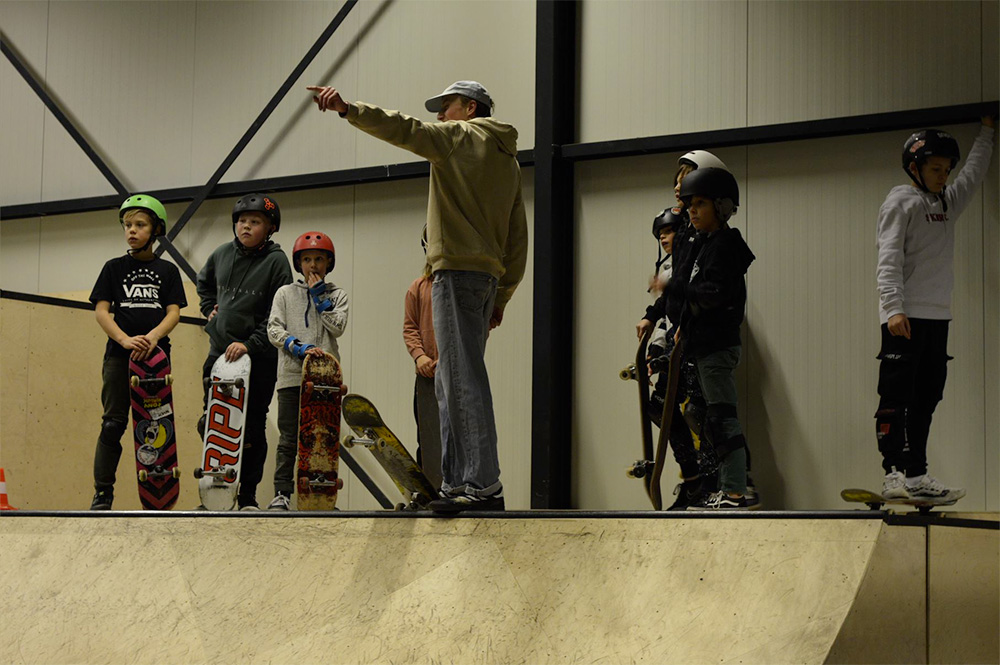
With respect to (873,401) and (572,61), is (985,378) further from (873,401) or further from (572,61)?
(572,61)

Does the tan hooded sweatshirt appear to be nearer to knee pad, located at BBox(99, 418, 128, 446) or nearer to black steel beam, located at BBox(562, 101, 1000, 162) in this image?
knee pad, located at BBox(99, 418, 128, 446)

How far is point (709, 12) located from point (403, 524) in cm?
461

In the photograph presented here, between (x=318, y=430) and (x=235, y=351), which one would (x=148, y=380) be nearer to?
(x=235, y=351)

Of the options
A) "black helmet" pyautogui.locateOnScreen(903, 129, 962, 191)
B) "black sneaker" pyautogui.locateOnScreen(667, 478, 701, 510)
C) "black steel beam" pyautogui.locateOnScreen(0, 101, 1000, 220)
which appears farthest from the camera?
"black steel beam" pyautogui.locateOnScreen(0, 101, 1000, 220)

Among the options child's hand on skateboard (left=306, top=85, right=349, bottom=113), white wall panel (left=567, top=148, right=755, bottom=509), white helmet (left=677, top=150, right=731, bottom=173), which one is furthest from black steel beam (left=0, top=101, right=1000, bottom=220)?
child's hand on skateboard (left=306, top=85, right=349, bottom=113)

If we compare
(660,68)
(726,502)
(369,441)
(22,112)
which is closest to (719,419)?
(726,502)

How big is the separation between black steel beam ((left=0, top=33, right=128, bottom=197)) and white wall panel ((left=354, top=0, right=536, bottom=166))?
232cm

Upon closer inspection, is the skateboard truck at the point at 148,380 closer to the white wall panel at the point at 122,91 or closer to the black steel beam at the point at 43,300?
the black steel beam at the point at 43,300

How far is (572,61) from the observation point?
7461 millimetres

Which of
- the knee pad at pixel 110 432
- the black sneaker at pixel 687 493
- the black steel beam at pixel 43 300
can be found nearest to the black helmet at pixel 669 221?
the black sneaker at pixel 687 493

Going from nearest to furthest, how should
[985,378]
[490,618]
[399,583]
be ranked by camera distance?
[490,618] < [399,583] < [985,378]

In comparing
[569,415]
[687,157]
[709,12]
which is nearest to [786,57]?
[709,12]

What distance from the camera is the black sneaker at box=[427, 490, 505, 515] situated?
3.90 m

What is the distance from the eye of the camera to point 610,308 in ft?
23.6
